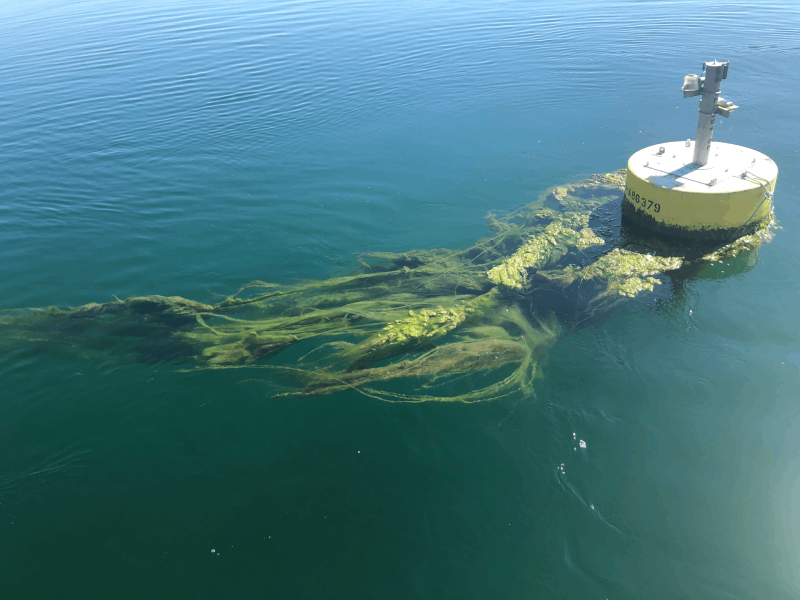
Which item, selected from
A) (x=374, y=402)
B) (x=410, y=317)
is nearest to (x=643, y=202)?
(x=410, y=317)

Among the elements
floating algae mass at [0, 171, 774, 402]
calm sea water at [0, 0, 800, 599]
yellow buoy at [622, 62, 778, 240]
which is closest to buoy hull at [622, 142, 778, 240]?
yellow buoy at [622, 62, 778, 240]

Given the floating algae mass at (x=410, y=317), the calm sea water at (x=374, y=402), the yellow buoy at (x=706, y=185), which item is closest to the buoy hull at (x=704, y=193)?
the yellow buoy at (x=706, y=185)

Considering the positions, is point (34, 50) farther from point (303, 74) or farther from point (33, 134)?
point (303, 74)

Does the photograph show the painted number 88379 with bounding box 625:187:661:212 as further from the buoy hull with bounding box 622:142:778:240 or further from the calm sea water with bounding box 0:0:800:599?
the calm sea water with bounding box 0:0:800:599

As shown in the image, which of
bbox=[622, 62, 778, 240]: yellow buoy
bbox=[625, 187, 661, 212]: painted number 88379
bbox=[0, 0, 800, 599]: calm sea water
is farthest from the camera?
bbox=[625, 187, 661, 212]: painted number 88379

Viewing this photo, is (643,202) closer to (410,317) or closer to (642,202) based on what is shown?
(642,202)

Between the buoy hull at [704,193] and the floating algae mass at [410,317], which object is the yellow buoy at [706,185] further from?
the floating algae mass at [410,317]
